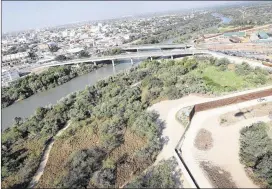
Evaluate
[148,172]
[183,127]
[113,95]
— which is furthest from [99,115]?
[148,172]

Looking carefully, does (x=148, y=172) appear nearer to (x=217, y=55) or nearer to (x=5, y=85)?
(x=217, y=55)

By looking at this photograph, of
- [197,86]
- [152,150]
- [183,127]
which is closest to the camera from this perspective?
[152,150]

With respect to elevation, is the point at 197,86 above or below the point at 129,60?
above

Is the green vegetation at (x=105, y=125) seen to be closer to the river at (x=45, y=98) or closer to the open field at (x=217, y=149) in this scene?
the open field at (x=217, y=149)

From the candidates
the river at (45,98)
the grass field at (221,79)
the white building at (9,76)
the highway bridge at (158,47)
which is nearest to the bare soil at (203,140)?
the grass field at (221,79)

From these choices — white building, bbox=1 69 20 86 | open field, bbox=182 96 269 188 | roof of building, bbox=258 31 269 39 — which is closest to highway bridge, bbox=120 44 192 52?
roof of building, bbox=258 31 269 39

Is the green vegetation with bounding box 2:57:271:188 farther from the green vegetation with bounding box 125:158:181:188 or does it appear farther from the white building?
the white building
